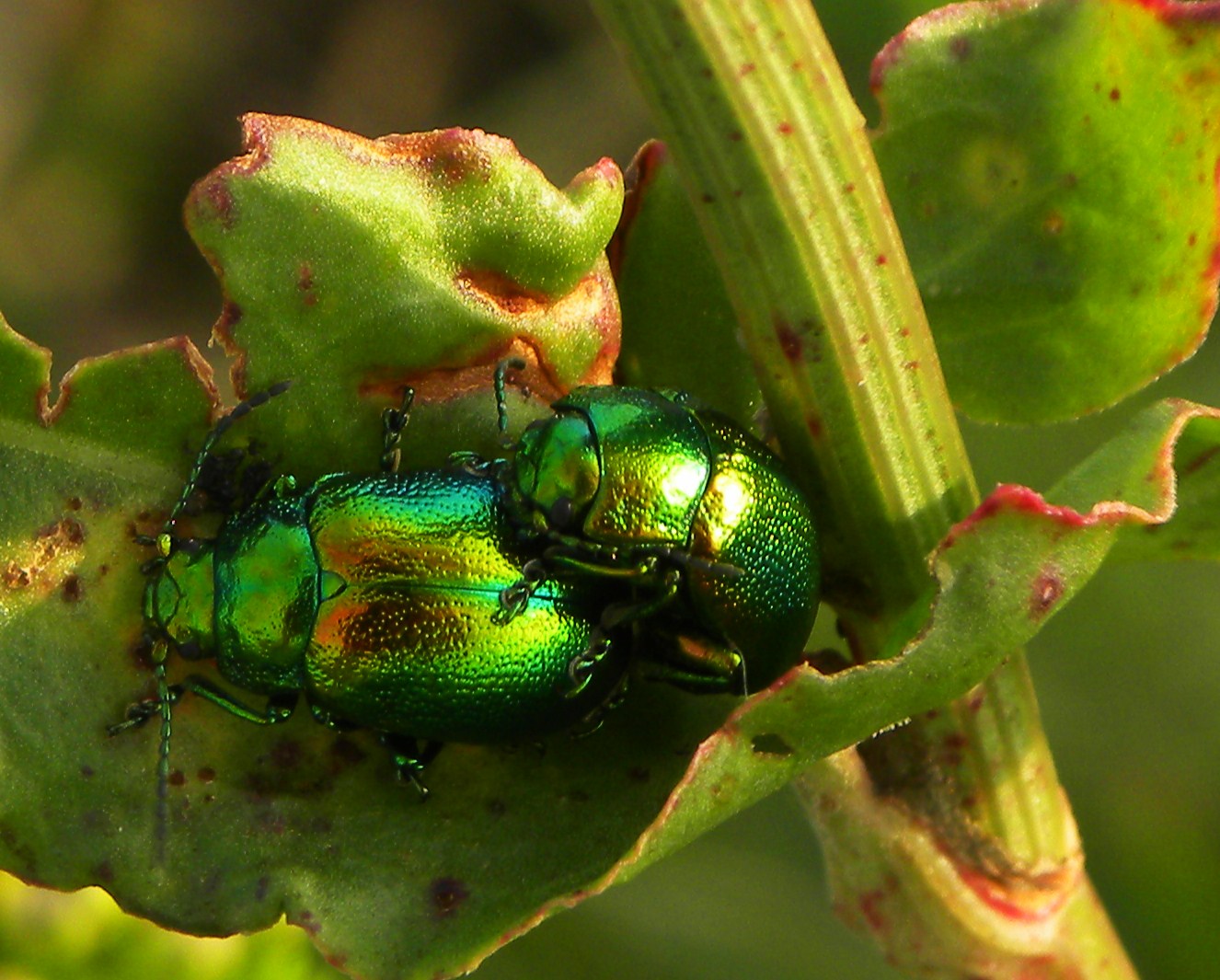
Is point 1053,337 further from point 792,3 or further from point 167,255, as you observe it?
point 167,255

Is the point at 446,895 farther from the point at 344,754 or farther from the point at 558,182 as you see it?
the point at 558,182

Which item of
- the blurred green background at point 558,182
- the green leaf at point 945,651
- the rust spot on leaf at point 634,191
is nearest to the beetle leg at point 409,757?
the green leaf at point 945,651

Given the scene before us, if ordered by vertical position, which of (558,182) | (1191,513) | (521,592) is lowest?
(558,182)

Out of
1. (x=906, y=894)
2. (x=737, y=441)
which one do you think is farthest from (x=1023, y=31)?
(x=906, y=894)

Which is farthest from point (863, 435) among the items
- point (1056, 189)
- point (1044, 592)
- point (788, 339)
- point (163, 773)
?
point (163, 773)

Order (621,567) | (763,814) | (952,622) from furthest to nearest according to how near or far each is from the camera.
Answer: (763,814) < (621,567) < (952,622)

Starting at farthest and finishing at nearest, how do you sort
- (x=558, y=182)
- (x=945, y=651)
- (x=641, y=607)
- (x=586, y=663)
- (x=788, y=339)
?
(x=558, y=182), (x=641, y=607), (x=586, y=663), (x=788, y=339), (x=945, y=651)

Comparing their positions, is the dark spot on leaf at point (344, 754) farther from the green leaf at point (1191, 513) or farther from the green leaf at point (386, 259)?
the green leaf at point (1191, 513)

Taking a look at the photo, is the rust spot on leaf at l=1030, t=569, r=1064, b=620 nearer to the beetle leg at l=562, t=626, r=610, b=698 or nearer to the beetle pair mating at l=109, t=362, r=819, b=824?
the beetle pair mating at l=109, t=362, r=819, b=824
